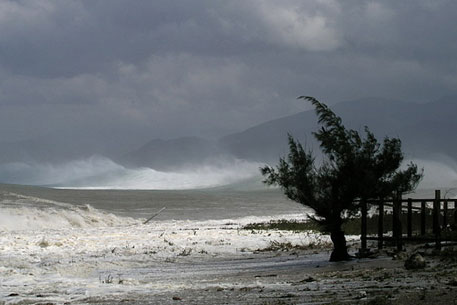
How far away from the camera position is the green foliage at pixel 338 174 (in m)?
21.2

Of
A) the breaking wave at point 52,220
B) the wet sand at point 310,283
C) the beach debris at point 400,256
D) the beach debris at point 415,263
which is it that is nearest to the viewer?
the wet sand at point 310,283

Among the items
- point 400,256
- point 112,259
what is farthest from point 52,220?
point 400,256

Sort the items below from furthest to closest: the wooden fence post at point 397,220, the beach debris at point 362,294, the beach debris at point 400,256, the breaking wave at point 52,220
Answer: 1. the breaking wave at point 52,220
2. the wooden fence post at point 397,220
3. the beach debris at point 400,256
4. the beach debris at point 362,294

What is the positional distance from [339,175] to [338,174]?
5 cm

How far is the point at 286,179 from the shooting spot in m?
22.1

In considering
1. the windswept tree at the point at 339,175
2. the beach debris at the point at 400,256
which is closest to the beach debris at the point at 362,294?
the beach debris at the point at 400,256

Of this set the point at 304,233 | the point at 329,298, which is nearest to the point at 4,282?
the point at 329,298

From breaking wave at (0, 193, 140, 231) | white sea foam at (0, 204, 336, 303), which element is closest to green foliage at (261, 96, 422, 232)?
white sea foam at (0, 204, 336, 303)

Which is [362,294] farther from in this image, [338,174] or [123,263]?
[123,263]

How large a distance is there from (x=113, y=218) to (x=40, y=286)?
108ft

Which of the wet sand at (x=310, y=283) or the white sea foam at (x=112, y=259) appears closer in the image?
the wet sand at (x=310, y=283)

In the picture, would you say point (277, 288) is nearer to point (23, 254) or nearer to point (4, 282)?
point (4, 282)

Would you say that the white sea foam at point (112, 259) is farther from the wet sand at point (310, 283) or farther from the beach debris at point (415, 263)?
the beach debris at point (415, 263)

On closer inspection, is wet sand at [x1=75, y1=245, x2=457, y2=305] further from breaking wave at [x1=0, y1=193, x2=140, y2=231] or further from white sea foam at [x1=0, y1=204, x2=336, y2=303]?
breaking wave at [x1=0, y1=193, x2=140, y2=231]
